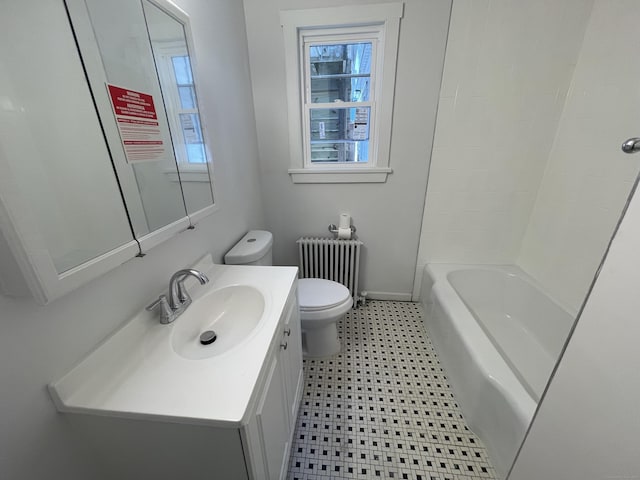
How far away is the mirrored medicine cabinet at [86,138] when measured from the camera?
0.49 metres

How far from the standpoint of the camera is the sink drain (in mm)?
908

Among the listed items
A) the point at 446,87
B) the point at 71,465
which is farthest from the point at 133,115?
the point at 446,87

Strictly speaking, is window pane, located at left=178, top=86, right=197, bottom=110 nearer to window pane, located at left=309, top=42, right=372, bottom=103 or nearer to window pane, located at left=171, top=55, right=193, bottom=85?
window pane, located at left=171, top=55, right=193, bottom=85

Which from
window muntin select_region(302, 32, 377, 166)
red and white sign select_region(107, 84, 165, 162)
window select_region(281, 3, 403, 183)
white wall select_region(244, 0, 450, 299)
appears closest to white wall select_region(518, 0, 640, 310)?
white wall select_region(244, 0, 450, 299)

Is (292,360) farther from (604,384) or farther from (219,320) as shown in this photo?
(604,384)

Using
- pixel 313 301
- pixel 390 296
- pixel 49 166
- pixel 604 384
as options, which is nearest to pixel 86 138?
pixel 49 166

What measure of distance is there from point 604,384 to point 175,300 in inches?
47.6

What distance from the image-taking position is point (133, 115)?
0.76 metres

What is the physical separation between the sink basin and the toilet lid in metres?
0.49

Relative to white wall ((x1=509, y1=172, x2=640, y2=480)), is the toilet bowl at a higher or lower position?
lower

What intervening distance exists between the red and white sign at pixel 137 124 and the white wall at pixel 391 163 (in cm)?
109

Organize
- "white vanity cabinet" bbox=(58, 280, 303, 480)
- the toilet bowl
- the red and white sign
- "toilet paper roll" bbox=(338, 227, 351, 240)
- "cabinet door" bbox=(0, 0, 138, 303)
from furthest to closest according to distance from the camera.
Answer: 1. "toilet paper roll" bbox=(338, 227, 351, 240)
2. the toilet bowl
3. the red and white sign
4. "white vanity cabinet" bbox=(58, 280, 303, 480)
5. "cabinet door" bbox=(0, 0, 138, 303)

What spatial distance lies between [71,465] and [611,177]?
243 cm

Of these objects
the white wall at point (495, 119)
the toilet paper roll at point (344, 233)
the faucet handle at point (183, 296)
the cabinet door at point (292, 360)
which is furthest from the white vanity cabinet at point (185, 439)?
the white wall at point (495, 119)
